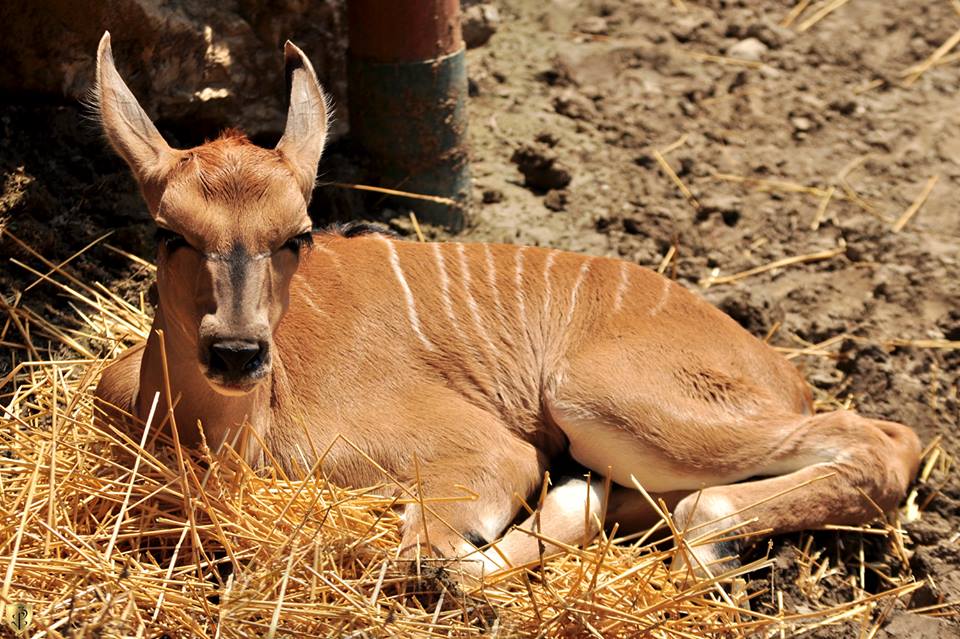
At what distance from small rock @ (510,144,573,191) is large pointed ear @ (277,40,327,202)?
223 cm

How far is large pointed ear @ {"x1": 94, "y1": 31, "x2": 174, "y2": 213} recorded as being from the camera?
12.1 ft

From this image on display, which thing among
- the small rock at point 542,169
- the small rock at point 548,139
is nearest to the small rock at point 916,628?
the small rock at point 542,169

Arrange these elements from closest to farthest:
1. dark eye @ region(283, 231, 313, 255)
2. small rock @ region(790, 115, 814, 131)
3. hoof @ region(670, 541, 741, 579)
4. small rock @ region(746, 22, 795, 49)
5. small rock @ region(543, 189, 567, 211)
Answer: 1. dark eye @ region(283, 231, 313, 255)
2. hoof @ region(670, 541, 741, 579)
3. small rock @ region(543, 189, 567, 211)
4. small rock @ region(790, 115, 814, 131)
5. small rock @ region(746, 22, 795, 49)

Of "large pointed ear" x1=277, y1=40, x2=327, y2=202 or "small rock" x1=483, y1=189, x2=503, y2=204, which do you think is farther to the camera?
"small rock" x1=483, y1=189, x2=503, y2=204

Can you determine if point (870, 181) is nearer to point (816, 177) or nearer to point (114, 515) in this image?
point (816, 177)

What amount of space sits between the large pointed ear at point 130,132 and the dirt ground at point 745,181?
125 centimetres

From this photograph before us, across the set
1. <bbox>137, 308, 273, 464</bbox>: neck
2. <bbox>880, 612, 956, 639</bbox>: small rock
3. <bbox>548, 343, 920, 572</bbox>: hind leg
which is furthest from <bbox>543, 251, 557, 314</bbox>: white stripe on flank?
<bbox>880, 612, 956, 639</bbox>: small rock

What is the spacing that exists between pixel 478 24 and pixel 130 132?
359 cm

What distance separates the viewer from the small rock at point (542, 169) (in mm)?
6098

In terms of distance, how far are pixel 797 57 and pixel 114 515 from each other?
5.27 m

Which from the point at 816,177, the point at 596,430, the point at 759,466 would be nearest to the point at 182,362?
the point at 596,430

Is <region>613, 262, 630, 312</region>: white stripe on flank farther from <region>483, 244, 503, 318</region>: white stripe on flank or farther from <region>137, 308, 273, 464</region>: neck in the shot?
<region>137, 308, 273, 464</region>: neck

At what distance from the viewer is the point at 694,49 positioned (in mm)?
7316

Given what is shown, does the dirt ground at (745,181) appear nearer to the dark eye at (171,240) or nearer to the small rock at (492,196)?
the small rock at (492,196)
